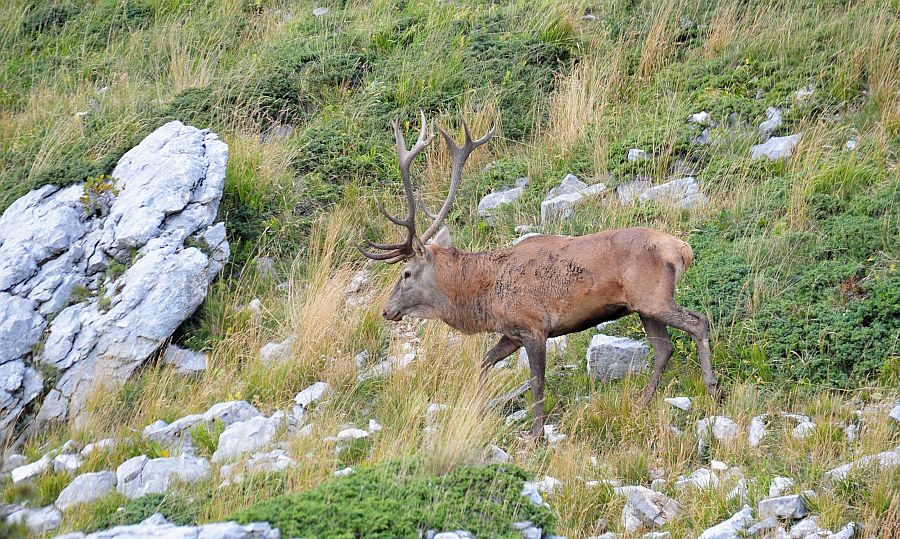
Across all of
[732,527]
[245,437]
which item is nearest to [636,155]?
[245,437]

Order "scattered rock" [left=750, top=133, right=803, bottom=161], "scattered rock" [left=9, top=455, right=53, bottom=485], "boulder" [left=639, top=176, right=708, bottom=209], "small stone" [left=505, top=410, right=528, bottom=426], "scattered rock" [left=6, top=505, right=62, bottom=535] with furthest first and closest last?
"scattered rock" [left=750, top=133, right=803, bottom=161] < "boulder" [left=639, top=176, right=708, bottom=209] < "small stone" [left=505, top=410, right=528, bottom=426] < "scattered rock" [left=9, top=455, right=53, bottom=485] < "scattered rock" [left=6, top=505, right=62, bottom=535]

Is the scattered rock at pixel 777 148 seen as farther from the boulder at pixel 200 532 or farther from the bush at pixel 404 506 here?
the boulder at pixel 200 532

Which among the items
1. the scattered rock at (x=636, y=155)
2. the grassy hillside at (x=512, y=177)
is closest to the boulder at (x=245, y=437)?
the grassy hillside at (x=512, y=177)

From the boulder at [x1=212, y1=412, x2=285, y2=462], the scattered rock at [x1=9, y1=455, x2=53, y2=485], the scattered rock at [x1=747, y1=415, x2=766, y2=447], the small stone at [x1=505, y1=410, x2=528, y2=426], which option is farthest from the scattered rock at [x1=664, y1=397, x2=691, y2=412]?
the scattered rock at [x1=9, y1=455, x2=53, y2=485]

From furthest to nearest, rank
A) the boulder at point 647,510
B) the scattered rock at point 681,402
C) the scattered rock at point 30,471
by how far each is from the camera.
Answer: the scattered rock at point 681,402
the scattered rock at point 30,471
the boulder at point 647,510

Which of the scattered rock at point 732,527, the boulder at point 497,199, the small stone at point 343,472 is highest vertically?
the scattered rock at point 732,527

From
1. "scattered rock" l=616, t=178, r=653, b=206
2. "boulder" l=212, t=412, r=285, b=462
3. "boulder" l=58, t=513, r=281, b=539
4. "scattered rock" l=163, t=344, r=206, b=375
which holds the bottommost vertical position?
"scattered rock" l=163, t=344, r=206, b=375

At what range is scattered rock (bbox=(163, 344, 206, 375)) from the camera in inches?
360

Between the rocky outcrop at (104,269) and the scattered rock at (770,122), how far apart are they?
561 centimetres

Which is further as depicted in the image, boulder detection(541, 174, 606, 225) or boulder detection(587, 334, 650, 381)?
boulder detection(541, 174, 606, 225)

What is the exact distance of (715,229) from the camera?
9.45 m

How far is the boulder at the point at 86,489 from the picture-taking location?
683cm

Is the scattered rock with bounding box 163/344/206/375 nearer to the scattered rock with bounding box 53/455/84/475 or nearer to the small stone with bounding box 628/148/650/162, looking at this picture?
the scattered rock with bounding box 53/455/84/475

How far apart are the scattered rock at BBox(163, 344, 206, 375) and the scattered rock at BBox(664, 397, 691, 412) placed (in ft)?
13.6
